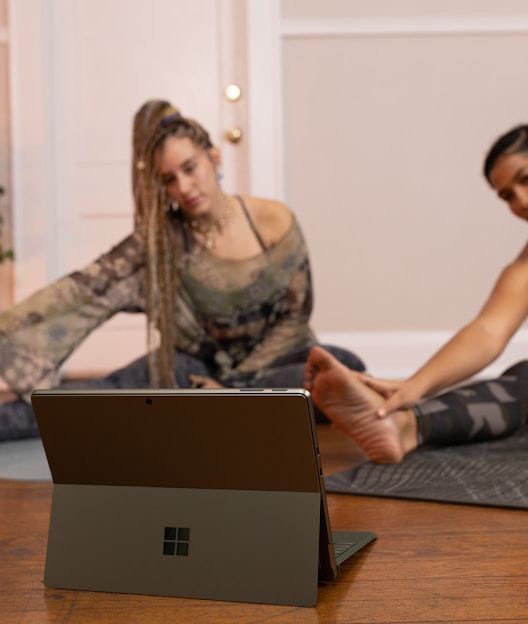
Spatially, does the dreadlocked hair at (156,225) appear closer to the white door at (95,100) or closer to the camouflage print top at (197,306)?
the camouflage print top at (197,306)

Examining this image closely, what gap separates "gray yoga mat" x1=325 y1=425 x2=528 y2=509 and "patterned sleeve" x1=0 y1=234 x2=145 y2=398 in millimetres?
926

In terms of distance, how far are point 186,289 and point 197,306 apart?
0.17ft

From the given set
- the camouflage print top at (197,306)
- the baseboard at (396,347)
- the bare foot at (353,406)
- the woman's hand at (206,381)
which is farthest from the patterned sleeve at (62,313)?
the baseboard at (396,347)

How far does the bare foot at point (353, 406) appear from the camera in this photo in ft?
4.91

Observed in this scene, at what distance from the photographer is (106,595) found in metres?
0.91

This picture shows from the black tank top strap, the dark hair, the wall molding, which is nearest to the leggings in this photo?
the black tank top strap

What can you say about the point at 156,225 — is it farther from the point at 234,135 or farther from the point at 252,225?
the point at 234,135

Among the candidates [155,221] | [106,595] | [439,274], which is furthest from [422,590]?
[439,274]

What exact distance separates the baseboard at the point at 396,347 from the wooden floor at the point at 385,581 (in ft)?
7.43

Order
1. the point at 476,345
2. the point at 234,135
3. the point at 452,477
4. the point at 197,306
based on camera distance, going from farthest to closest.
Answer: the point at 234,135 → the point at 197,306 → the point at 476,345 → the point at 452,477

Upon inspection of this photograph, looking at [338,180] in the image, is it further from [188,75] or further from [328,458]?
[328,458]

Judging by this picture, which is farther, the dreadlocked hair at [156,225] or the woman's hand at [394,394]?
the dreadlocked hair at [156,225]

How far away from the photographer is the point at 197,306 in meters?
2.36

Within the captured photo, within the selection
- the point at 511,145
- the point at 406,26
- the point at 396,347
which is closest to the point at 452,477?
the point at 511,145
